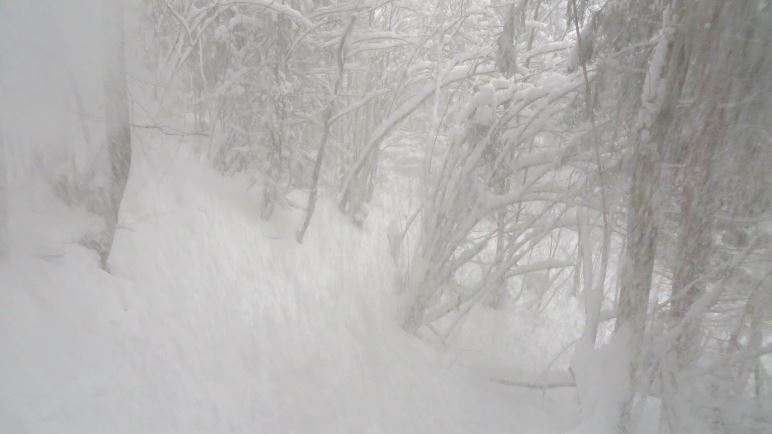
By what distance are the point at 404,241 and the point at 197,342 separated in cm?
381

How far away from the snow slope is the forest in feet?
0.09

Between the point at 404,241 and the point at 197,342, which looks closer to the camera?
the point at 197,342

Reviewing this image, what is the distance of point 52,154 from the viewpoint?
450 centimetres

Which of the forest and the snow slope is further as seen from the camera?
the snow slope

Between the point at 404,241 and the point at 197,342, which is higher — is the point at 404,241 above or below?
above

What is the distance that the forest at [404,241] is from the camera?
3.35 meters

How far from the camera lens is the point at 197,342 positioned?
5.18m

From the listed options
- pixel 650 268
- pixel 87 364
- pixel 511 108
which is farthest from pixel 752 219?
pixel 87 364

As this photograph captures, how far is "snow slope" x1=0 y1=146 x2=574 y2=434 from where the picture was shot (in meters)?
3.78

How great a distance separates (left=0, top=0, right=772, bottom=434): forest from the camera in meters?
3.35

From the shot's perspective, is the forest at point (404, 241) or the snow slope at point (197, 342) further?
the snow slope at point (197, 342)

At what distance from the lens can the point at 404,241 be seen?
7.99 metres

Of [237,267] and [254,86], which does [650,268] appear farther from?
[254,86]

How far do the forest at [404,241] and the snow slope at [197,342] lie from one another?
0.09 feet
